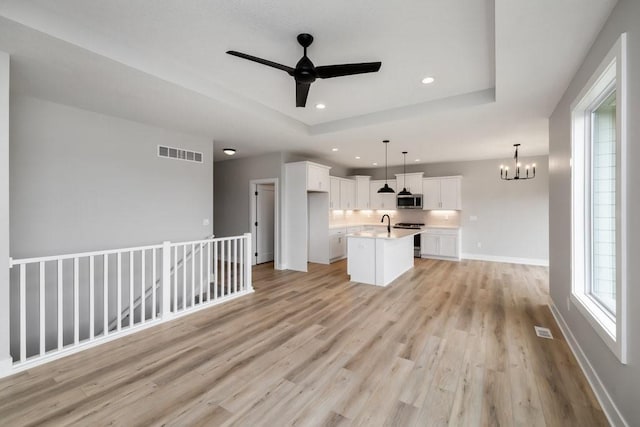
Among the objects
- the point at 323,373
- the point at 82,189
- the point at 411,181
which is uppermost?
the point at 411,181

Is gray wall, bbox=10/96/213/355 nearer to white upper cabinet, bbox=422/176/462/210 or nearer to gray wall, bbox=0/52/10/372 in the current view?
gray wall, bbox=0/52/10/372

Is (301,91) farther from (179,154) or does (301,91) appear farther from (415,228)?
(415,228)

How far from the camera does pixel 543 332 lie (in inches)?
124

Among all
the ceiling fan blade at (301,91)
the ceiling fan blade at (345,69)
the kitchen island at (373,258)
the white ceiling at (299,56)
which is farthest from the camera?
the kitchen island at (373,258)

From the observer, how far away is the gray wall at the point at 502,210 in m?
6.84

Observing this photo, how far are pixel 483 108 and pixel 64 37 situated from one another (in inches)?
173

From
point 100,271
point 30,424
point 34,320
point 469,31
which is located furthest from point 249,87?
point 34,320

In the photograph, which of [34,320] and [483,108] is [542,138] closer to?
[483,108]

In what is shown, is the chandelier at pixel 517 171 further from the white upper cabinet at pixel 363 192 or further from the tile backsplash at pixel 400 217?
the white upper cabinet at pixel 363 192

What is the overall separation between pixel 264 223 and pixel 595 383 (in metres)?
6.56

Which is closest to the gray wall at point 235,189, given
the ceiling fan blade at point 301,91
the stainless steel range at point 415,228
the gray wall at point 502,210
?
the ceiling fan blade at point 301,91

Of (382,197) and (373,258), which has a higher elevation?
(382,197)

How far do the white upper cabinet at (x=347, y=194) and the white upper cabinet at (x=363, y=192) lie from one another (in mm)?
158

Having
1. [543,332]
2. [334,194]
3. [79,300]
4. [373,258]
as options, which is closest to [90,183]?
[79,300]
